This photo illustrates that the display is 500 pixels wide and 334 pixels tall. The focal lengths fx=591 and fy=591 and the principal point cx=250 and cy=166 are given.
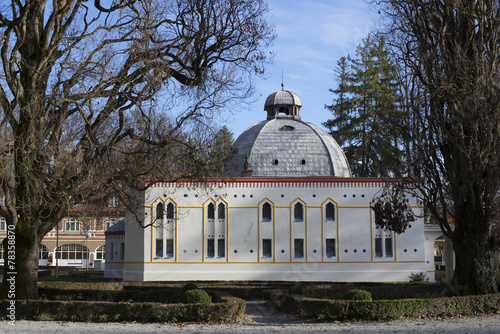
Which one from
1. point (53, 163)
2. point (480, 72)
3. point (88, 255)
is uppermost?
point (480, 72)

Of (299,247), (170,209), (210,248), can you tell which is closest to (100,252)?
(170,209)

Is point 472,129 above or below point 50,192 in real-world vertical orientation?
above

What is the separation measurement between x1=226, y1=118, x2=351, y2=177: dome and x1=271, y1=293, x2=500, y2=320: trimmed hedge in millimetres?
24123

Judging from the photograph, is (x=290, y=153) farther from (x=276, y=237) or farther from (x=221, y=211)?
(x=221, y=211)

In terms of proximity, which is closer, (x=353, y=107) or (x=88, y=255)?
(x=353, y=107)

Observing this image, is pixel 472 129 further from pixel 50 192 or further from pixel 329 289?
pixel 50 192

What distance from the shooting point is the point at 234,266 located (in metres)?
33.8

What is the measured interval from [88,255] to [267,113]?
29928mm

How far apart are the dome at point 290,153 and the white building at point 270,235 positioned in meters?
6.58

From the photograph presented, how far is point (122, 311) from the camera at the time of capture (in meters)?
15.9

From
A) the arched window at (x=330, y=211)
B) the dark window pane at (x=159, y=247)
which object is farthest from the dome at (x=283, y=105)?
the dark window pane at (x=159, y=247)

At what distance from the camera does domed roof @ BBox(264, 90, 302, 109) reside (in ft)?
160

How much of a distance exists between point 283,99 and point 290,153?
311 inches

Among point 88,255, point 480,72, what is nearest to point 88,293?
point 480,72
